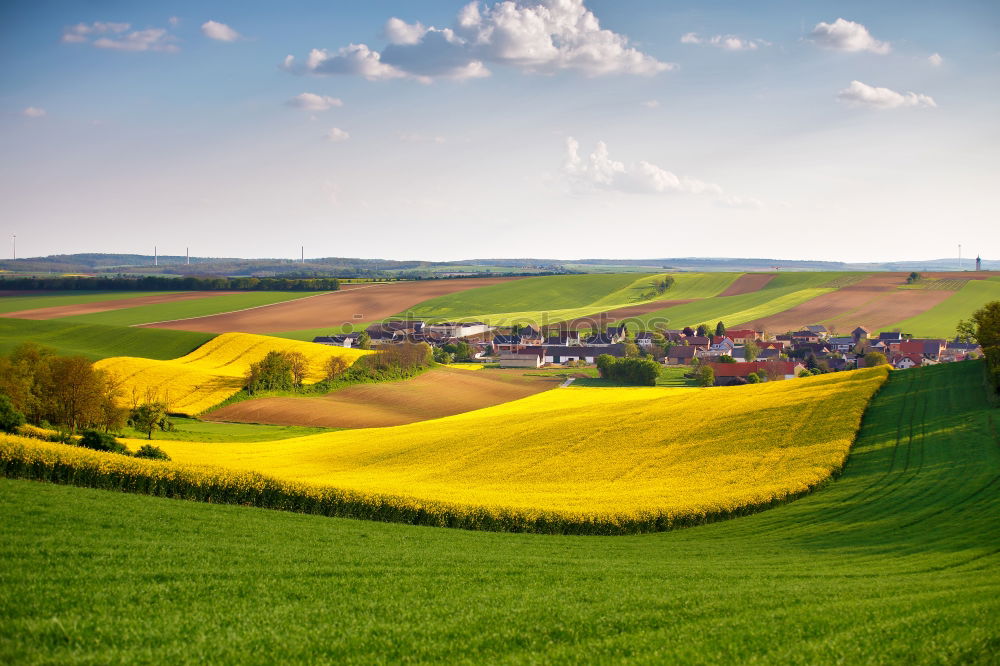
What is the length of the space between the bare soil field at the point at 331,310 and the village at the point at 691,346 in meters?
8.23

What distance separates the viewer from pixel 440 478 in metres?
31.1

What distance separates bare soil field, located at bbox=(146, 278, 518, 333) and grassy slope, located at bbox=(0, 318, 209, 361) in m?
12.3

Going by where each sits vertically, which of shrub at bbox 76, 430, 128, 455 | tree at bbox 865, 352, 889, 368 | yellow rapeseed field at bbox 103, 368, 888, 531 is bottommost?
yellow rapeseed field at bbox 103, 368, 888, 531

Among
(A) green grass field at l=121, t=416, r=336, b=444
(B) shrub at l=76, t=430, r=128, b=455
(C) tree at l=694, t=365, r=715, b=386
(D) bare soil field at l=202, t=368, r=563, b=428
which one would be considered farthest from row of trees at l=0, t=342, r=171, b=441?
(C) tree at l=694, t=365, r=715, b=386

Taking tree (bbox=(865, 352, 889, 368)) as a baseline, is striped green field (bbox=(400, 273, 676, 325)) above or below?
above

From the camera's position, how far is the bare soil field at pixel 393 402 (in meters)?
51.7

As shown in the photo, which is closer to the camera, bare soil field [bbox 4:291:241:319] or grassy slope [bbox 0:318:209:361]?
grassy slope [bbox 0:318:209:361]

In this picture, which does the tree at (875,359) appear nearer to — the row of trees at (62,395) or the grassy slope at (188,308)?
the row of trees at (62,395)

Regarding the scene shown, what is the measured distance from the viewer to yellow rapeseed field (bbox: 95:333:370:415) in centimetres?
5403

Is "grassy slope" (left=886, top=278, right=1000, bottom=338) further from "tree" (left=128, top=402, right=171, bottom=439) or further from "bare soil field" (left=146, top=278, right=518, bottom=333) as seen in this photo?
"tree" (left=128, top=402, right=171, bottom=439)

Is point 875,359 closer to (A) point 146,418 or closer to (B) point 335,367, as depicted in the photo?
(B) point 335,367

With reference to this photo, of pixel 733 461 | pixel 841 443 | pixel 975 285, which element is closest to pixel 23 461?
pixel 733 461

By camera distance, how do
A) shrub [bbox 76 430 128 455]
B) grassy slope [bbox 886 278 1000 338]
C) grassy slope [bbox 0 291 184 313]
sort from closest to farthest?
shrub [bbox 76 430 128 455] → grassy slope [bbox 886 278 1000 338] → grassy slope [bbox 0 291 184 313]

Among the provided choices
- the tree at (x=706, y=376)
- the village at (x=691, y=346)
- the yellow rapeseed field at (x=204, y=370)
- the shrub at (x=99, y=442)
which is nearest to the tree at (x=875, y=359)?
the village at (x=691, y=346)
